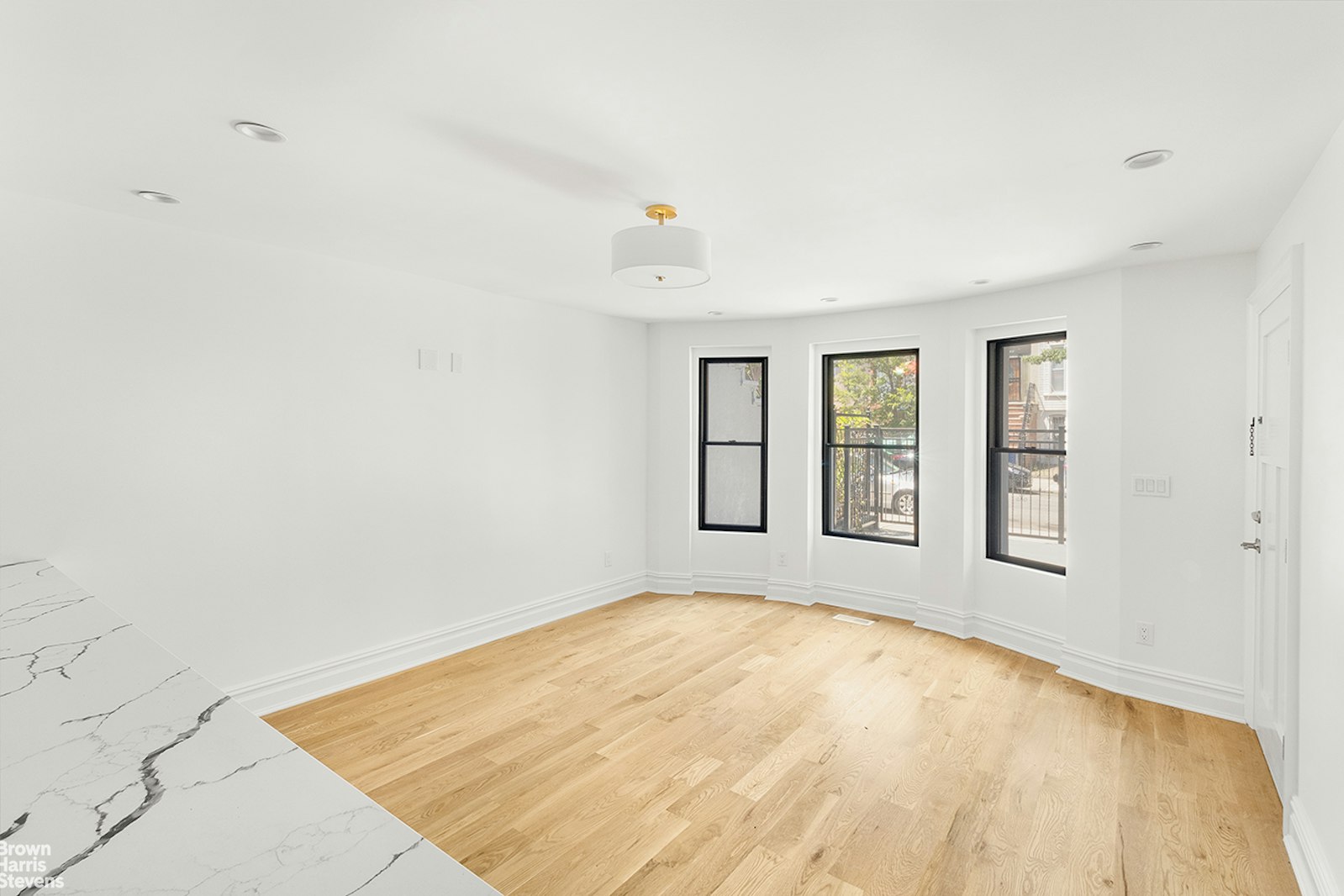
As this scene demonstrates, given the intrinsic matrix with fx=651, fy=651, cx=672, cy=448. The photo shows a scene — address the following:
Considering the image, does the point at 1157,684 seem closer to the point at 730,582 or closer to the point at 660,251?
the point at 730,582

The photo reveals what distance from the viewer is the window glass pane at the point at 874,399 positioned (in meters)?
5.29

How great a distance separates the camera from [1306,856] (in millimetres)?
2125

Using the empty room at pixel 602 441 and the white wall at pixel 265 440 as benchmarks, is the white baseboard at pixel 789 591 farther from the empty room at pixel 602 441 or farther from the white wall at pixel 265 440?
the white wall at pixel 265 440

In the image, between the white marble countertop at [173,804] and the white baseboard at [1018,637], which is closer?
the white marble countertop at [173,804]

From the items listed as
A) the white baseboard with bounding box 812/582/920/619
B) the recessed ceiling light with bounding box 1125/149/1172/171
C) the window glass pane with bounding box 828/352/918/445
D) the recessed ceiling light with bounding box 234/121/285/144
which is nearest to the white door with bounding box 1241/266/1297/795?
the recessed ceiling light with bounding box 1125/149/1172/171

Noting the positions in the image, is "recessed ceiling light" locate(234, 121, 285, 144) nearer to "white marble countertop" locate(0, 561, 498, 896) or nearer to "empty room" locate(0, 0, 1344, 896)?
"empty room" locate(0, 0, 1344, 896)

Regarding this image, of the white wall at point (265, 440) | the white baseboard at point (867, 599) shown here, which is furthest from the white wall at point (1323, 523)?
the white wall at point (265, 440)

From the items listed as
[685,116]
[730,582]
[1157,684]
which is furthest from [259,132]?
[1157,684]

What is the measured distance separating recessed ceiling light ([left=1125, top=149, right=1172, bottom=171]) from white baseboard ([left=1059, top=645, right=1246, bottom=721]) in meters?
2.80

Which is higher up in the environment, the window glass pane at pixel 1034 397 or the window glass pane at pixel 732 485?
the window glass pane at pixel 1034 397

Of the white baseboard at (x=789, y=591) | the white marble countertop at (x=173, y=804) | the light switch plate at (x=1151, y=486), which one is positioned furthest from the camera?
the white baseboard at (x=789, y=591)

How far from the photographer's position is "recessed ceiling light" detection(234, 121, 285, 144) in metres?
2.03

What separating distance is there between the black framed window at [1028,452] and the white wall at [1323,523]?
6.02ft

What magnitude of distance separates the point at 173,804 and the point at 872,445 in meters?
5.17
